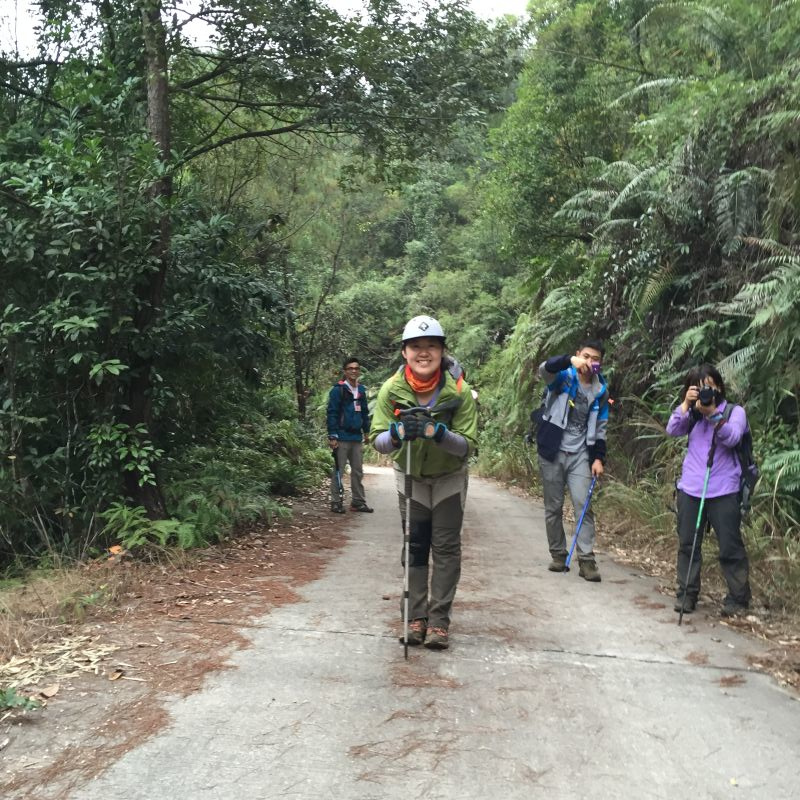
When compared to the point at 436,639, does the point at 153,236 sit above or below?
above

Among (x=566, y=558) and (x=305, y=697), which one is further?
(x=566, y=558)

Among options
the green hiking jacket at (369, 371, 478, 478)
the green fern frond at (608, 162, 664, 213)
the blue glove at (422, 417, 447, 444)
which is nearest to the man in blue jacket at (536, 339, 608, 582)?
the green hiking jacket at (369, 371, 478, 478)

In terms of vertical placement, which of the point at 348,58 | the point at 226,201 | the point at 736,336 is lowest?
the point at 736,336

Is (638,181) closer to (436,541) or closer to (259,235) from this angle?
(259,235)

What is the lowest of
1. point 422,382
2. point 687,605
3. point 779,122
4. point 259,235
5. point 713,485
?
point 687,605

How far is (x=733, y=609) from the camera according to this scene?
18.1 feet

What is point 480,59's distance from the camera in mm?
9445

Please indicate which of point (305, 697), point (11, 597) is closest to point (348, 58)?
point (11, 597)

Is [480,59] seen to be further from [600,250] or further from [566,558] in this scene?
[566,558]

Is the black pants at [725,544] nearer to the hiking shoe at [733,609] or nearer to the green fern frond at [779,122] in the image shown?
the hiking shoe at [733,609]

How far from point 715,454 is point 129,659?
432 cm

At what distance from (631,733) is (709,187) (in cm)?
771

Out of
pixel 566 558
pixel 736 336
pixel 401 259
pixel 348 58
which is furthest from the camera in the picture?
pixel 401 259

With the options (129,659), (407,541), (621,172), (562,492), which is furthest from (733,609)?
(621,172)
